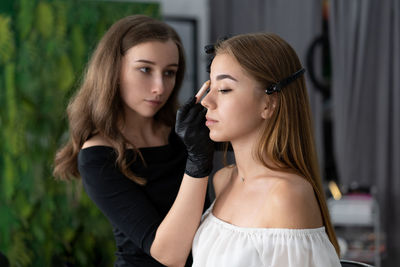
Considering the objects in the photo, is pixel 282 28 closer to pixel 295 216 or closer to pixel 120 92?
pixel 120 92

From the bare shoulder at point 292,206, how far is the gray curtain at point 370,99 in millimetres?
2047

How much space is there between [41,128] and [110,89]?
5.90 feet

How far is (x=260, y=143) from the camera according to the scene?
1.22 meters

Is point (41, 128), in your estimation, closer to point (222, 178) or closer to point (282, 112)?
point (222, 178)

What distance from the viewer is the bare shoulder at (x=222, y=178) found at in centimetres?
143

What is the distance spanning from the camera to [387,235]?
2986 mm

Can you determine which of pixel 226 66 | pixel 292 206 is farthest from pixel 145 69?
pixel 292 206

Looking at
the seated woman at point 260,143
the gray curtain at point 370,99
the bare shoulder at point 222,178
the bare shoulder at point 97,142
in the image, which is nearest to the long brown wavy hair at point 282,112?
the seated woman at point 260,143

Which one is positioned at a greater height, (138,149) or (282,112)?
(282,112)

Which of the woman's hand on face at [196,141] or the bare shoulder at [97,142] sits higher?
the woman's hand on face at [196,141]

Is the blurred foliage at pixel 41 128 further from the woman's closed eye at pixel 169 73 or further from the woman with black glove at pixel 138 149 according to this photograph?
the woman's closed eye at pixel 169 73

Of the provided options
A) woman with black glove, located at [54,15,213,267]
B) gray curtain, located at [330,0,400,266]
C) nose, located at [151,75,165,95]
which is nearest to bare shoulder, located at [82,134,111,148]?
woman with black glove, located at [54,15,213,267]

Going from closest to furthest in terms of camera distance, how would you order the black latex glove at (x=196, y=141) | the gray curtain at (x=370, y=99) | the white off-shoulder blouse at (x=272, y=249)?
the white off-shoulder blouse at (x=272, y=249)
the black latex glove at (x=196, y=141)
the gray curtain at (x=370, y=99)

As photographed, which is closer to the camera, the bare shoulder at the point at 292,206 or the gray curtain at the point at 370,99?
the bare shoulder at the point at 292,206
